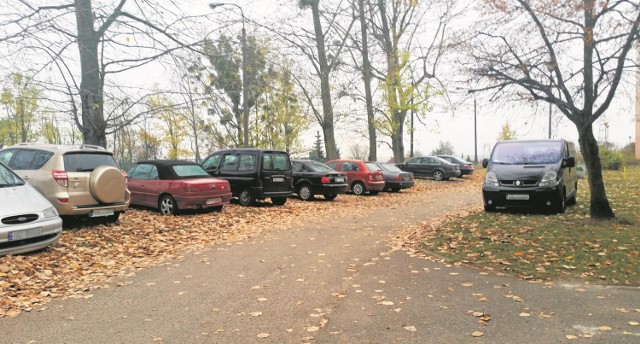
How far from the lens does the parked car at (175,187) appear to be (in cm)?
1196

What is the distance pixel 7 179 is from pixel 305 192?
10.7 metres

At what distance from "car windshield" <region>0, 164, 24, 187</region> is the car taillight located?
1.15 metres

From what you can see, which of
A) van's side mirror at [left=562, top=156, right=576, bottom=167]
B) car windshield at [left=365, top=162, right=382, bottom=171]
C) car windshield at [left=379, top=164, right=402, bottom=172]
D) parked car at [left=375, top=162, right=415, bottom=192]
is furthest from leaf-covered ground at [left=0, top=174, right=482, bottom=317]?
car windshield at [left=379, top=164, right=402, bottom=172]

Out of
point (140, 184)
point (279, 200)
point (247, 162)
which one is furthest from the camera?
point (279, 200)

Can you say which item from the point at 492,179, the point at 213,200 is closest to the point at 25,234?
the point at 213,200

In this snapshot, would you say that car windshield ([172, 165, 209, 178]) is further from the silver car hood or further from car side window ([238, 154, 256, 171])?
the silver car hood

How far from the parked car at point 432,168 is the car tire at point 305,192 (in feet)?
42.4

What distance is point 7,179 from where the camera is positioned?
7551 millimetres

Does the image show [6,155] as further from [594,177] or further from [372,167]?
[372,167]

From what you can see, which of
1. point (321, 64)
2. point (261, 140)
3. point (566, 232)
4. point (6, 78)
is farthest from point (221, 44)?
point (261, 140)

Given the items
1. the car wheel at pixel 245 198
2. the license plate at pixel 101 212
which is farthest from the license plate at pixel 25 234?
the car wheel at pixel 245 198

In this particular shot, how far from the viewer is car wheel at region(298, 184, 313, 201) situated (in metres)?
17.0

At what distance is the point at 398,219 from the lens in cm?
1217

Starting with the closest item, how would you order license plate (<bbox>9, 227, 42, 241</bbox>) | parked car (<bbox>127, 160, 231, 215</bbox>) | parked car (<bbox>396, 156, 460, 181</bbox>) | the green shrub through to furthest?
license plate (<bbox>9, 227, 42, 241</bbox>) → parked car (<bbox>127, 160, 231, 215</bbox>) → parked car (<bbox>396, 156, 460, 181</bbox>) → the green shrub
